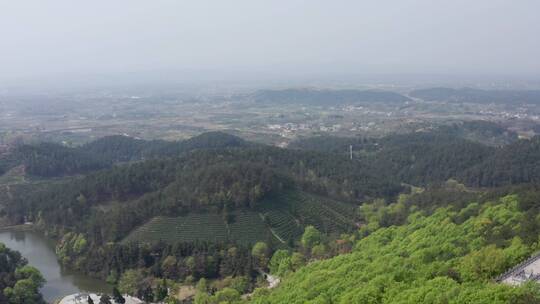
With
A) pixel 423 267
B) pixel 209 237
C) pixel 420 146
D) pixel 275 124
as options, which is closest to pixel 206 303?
pixel 209 237

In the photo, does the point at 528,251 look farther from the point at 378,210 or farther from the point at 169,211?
the point at 169,211

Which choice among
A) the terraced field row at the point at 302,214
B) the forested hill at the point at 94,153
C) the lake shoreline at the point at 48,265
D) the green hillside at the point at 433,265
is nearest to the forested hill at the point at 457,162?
the terraced field row at the point at 302,214

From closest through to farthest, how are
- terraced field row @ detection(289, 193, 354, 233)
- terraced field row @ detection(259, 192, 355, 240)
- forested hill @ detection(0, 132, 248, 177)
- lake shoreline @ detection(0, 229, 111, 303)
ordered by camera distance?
lake shoreline @ detection(0, 229, 111, 303) → terraced field row @ detection(259, 192, 355, 240) → terraced field row @ detection(289, 193, 354, 233) → forested hill @ detection(0, 132, 248, 177)

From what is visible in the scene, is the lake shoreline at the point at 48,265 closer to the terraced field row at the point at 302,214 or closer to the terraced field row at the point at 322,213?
the terraced field row at the point at 302,214

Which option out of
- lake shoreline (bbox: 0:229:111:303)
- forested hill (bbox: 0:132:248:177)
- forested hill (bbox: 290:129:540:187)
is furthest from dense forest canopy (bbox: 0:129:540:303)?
lake shoreline (bbox: 0:229:111:303)

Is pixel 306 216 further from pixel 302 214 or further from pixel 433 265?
pixel 433 265

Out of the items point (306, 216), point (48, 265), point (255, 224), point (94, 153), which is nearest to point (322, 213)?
point (306, 216)

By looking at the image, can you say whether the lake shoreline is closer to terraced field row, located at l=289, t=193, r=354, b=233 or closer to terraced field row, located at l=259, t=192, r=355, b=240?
terraced field row, located at l=259, t=192, r=355, b=240

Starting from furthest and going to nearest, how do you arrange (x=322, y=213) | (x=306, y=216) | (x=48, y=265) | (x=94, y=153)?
(x=94, y=153)
(x=322, y=213)
(x=306, y=216)
(x=48, y=265)
